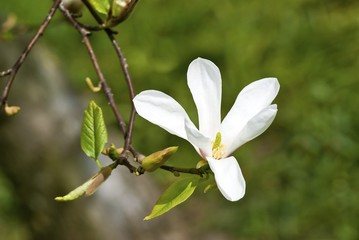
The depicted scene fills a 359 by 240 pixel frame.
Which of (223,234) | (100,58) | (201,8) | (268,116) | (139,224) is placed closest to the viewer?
(268,116)

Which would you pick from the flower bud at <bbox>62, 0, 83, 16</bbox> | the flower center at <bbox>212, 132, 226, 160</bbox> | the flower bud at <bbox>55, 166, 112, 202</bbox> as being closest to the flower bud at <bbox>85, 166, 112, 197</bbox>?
the flower bud at <bbox>55, 166, 112, 202</bbox>

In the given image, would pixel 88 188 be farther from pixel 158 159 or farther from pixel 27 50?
pixel 27 50

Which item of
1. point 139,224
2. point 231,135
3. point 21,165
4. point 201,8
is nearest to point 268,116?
point 231,135

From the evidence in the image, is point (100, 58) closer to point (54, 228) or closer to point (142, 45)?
point (142, 45)

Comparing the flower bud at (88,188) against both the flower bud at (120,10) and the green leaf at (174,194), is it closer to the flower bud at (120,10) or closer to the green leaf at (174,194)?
the green leaf at (174,194)

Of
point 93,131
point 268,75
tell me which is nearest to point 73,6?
point 93,131

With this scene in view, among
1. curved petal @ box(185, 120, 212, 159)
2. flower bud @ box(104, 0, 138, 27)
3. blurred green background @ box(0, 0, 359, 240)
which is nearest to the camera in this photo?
curved petal @ box(185, 120, 212, 159)

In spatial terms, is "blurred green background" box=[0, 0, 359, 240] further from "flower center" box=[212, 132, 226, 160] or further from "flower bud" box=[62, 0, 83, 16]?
"flower center" box=[212, 132, 226, 160]

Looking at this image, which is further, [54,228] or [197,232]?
[197,232]

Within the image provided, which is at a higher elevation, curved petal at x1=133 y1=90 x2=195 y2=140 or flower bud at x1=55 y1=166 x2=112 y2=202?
curved petal at x1=133 y1=90 x2=195 y2=140
